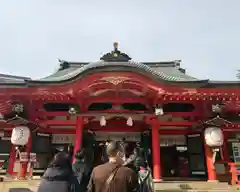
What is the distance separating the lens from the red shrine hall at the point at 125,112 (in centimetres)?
855

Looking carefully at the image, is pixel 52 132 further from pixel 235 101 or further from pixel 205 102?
pixel 235 101

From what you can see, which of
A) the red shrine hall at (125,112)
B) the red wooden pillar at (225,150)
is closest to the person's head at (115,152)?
the red shrine hall at (125,112)

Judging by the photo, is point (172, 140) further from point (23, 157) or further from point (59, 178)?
point (59, 178)

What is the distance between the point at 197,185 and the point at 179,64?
1025 centimetres

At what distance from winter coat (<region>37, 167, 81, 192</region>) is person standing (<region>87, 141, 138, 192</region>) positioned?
1.50ft

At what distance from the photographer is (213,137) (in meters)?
8.61

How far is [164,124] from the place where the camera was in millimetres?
9609

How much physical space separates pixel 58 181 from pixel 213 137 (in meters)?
6.85

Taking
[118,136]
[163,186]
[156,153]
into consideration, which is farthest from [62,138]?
[163,186]

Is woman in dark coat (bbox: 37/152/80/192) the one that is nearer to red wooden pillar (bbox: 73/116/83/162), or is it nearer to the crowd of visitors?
the crowd of visitors

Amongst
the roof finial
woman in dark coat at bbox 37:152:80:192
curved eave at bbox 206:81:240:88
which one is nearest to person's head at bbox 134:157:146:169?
woman in dark coat at bbox 37:152:80:192

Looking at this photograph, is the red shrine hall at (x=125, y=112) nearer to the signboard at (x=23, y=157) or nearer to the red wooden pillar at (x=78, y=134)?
the red wooden pillar at (x=78, y=134)

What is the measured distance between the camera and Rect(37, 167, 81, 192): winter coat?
10.0 feet

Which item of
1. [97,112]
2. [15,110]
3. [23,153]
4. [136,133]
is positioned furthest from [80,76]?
[136,133]
